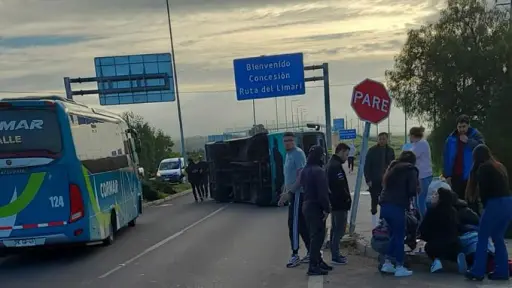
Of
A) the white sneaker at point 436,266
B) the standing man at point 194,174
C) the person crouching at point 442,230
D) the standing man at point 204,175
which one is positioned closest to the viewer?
the person crouching at point 442,230

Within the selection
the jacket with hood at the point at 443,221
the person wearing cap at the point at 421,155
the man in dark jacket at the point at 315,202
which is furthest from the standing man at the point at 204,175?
the jacket with hood at the point at 443,221

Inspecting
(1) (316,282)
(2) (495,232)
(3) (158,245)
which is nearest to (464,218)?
(2) (495,232)

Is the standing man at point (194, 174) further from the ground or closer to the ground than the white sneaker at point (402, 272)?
closer to the ground

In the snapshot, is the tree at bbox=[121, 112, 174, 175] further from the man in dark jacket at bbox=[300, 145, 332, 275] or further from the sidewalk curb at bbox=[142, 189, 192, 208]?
the man in dark jacket at bbox=[300, 145, 332, 275]

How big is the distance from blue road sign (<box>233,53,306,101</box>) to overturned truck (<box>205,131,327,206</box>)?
678 centimetres

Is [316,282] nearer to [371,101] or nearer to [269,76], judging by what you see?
[371,101]

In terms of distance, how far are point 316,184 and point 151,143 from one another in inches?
2951

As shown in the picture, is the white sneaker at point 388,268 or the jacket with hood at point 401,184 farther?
the white sneaker at point 388,268

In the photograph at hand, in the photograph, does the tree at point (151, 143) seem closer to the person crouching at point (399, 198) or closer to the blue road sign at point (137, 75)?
the blue road sign at point (137, 75)

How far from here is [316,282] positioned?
8750mm

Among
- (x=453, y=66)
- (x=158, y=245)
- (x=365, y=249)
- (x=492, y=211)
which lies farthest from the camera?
(x=453, y=66)

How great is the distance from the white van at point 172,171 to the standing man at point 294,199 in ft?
106

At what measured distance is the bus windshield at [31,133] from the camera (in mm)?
11570

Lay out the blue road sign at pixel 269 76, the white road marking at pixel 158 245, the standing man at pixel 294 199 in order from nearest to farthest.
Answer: the standing man at pixel 294 199
the white road marking at pixel 158 245
the blue road sign at pixel 269 76
